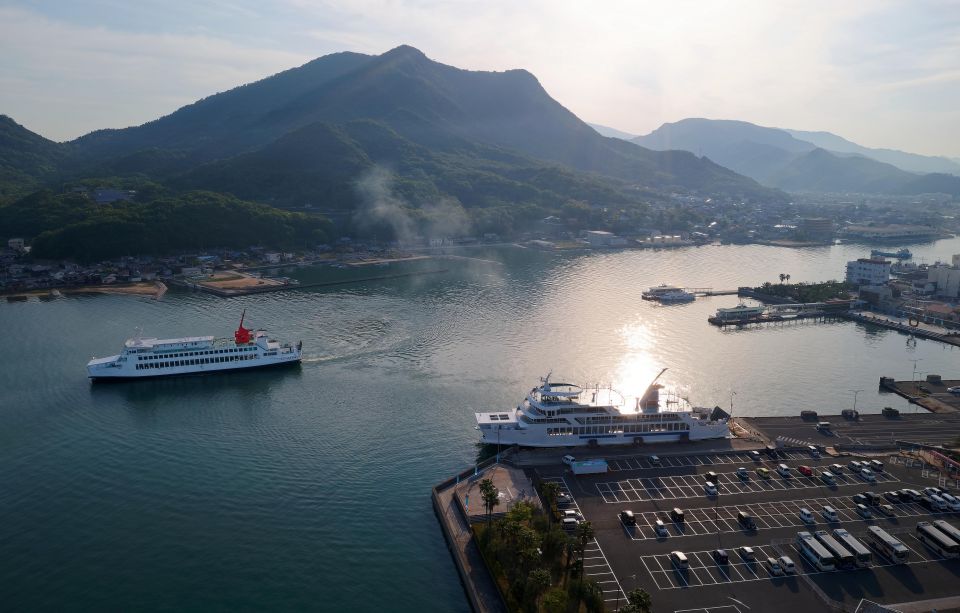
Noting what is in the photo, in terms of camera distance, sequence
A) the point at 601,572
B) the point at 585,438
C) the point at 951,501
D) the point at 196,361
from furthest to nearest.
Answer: the point at 196,361 → the point at 585,438 → the point at 951,501 → the point at 601,572

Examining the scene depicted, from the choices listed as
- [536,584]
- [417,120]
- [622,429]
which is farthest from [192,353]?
[417,120]

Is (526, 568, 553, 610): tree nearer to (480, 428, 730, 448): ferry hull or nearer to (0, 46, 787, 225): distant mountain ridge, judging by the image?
(480, 428, 730, 448): ferry hull

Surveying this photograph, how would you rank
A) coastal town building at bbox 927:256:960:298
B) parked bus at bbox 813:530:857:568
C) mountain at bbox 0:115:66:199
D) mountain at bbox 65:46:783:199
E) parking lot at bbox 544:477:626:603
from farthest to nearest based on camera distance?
mountain at bbox 65:46:783:199, mountain at bbox 0:115:66:199, coastal town building at bbox 927:256:960:298, parked bus at bbox 813:530:857:568, parking lot at bbox 544:477:626:603

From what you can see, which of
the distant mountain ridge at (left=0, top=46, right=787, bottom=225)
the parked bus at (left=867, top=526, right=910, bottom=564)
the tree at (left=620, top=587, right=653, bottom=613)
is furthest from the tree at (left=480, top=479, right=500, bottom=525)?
the distant mountain ridge at (left=0, top=46, right=787, bottom=225)

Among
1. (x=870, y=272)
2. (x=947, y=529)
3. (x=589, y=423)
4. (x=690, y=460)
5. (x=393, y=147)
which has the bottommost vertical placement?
(x=947, y=529)

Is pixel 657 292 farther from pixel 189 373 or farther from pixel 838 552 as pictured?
pixel 838 552
